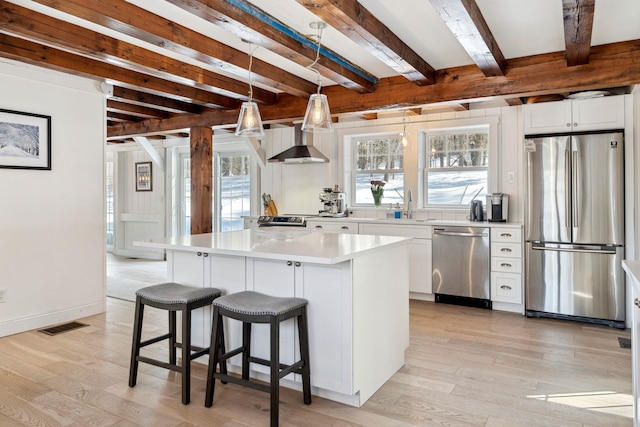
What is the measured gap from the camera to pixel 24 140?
3693 mm

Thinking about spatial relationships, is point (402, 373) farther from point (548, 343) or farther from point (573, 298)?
point (573, 298)

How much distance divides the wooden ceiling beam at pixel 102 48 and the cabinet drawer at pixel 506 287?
322 centimetres

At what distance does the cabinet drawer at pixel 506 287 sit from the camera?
430 centimetres

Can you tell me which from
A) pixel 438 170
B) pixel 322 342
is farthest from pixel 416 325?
pixel 438 170

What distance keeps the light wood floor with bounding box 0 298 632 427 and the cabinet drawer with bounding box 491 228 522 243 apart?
37.9 inches

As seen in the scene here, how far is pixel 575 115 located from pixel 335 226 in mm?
2730

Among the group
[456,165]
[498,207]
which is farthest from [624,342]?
[456,165]

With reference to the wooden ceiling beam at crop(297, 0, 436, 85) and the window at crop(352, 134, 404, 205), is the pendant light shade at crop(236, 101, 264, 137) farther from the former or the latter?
the window at crop(352, 134, 404, 205)

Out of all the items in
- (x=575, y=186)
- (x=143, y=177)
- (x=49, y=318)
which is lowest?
(x=49, y=318)

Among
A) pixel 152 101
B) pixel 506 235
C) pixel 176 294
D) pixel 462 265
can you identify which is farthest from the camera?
pixel 152 101

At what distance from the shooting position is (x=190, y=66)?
3.97m

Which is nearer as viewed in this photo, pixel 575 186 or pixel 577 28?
pixel 577 28

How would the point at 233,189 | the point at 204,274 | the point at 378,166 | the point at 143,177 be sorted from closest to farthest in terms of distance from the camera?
the point at 204,274
the point at 378,166
the point at 233,189
the point at 143,177

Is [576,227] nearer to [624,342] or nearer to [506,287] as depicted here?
[506,287]
